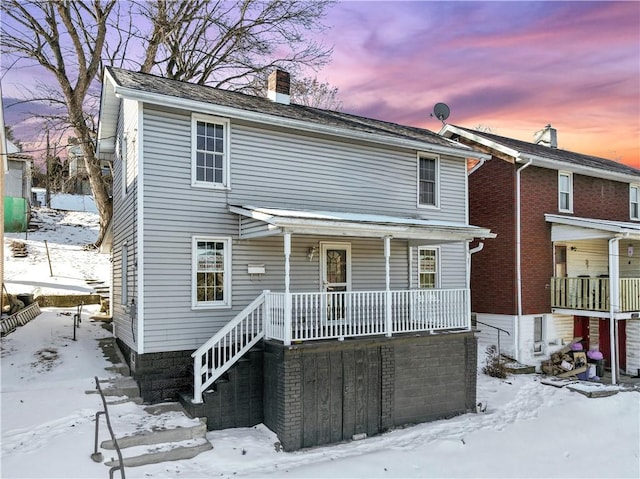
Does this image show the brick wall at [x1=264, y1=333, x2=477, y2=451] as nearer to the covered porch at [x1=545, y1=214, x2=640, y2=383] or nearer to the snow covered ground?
the snow covered ground

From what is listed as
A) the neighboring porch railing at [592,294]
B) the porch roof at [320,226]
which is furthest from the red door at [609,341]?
the porch roof at [320,226]

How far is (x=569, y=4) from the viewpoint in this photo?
39.1 ft

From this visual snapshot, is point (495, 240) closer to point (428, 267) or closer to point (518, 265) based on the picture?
point (518, 265)

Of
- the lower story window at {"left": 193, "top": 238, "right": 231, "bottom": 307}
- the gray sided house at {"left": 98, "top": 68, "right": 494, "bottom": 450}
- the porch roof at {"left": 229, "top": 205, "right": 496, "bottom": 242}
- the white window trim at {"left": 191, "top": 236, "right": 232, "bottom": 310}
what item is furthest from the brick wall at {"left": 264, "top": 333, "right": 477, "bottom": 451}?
the porch roof at {"left": 229, "top": 205, "right": 496, "bottom": 242}

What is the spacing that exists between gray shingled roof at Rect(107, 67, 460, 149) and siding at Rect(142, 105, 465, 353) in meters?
0.47

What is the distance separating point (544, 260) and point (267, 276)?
1090 cm

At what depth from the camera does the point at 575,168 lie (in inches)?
691

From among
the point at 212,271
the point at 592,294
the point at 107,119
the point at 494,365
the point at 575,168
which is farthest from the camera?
the point at 575,168

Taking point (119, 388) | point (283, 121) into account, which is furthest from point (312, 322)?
point (283, 121)

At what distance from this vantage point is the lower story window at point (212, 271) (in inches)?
411

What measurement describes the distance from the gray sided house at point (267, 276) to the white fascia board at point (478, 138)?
5.10 meters

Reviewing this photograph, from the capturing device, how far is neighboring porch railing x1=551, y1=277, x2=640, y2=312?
15849mm

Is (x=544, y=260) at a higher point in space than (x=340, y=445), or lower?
higher

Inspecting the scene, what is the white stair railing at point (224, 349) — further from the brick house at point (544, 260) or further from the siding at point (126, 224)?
the brick house at point (544, 260)
